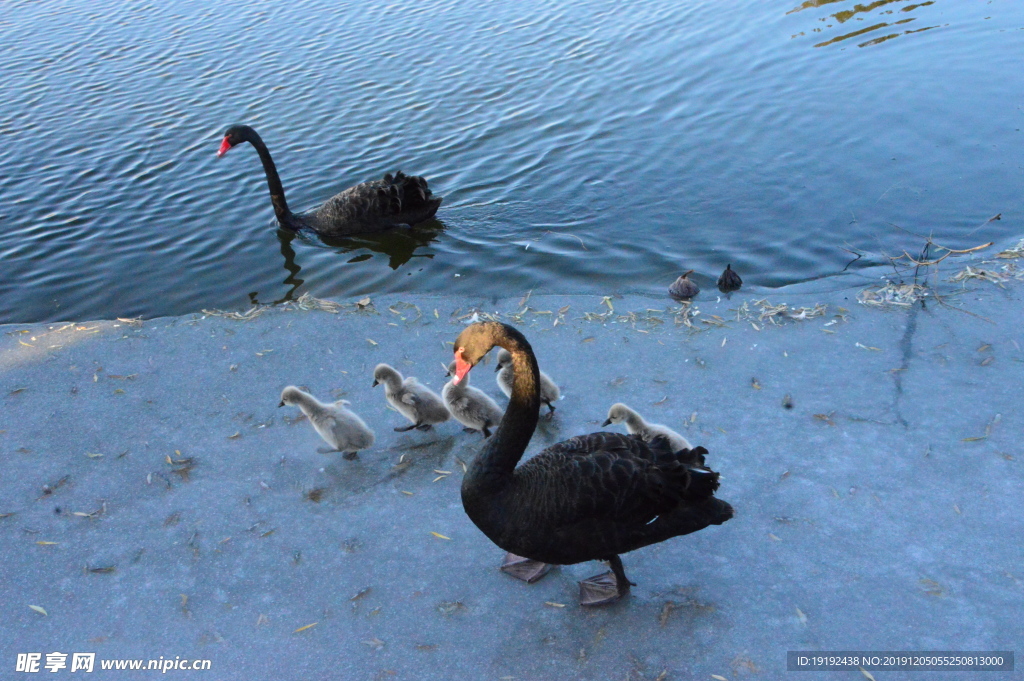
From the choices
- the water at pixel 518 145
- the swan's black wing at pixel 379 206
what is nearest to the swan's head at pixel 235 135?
the water at pixel 518 145

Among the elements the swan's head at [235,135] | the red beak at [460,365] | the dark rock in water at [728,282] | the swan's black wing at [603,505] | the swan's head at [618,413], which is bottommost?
the dark rock in water at [728,282]

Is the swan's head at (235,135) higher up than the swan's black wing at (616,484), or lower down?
higher up

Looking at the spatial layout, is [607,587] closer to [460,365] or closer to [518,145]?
[460,365]

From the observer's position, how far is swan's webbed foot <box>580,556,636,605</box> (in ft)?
9.40

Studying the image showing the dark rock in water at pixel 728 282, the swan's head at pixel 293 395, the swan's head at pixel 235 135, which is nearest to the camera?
the swan's head at pixel 293 395

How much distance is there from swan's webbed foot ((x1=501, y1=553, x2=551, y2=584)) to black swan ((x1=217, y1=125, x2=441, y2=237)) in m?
4.62

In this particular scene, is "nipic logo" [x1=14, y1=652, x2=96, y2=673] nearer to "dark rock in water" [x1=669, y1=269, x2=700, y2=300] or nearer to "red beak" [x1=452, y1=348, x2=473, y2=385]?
"red beak" [x1=452, y1=348, x2=473, y2=385]

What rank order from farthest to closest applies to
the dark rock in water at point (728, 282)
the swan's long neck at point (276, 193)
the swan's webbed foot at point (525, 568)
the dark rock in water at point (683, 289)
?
the swan's long neck at point (276, 193)
the dark rock in water at point (728, 282)
the dark rock in water at point (683, 289)
the swan's webbed foot at point (525, 568)

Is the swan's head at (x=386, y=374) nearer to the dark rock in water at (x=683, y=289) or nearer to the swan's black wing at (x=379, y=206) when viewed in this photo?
the dark rock in water at (x=683, y=289)

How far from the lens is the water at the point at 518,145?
659cm

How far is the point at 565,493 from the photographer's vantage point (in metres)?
2.73

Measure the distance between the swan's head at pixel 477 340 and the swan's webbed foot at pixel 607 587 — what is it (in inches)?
34.7

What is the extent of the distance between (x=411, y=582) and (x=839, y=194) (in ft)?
18.7

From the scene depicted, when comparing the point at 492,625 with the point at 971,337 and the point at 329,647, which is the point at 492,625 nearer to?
the point at 329,647
